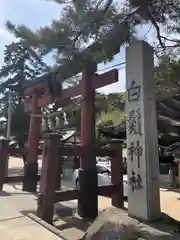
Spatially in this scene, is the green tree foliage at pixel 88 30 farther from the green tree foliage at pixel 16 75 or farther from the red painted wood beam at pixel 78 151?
the green tree foliage at pixel 16 75

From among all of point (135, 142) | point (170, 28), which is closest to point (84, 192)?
point (135, 142)

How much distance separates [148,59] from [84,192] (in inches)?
144

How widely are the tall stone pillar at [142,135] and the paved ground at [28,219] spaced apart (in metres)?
1.48

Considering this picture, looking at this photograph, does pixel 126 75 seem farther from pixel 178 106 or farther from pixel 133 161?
pixel 178 106

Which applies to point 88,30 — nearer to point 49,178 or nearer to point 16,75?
point 49,178

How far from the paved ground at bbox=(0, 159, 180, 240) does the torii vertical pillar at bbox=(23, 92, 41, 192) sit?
0.63 m

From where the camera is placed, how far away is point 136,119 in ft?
18.4

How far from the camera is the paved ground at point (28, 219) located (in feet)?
17.7

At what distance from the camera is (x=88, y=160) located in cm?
763

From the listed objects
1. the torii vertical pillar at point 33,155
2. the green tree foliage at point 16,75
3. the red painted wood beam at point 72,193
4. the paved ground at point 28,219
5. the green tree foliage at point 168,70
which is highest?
the green tree foliage at point 16,75

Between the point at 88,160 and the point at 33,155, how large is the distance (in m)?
3.69

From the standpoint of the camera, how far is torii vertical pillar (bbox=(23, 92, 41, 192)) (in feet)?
34.7

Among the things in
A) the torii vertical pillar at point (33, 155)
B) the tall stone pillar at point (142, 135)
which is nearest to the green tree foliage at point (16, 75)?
the torii vertical pillar at point (33, 155)

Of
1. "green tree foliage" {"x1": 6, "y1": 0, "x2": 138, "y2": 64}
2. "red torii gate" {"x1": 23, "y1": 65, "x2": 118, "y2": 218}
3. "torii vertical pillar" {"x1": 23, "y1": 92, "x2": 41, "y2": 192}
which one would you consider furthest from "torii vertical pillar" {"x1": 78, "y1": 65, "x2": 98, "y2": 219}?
"torii vertical pillar" {"x1": 23, "y1": 92, "x2": 41, "y2": 192}
